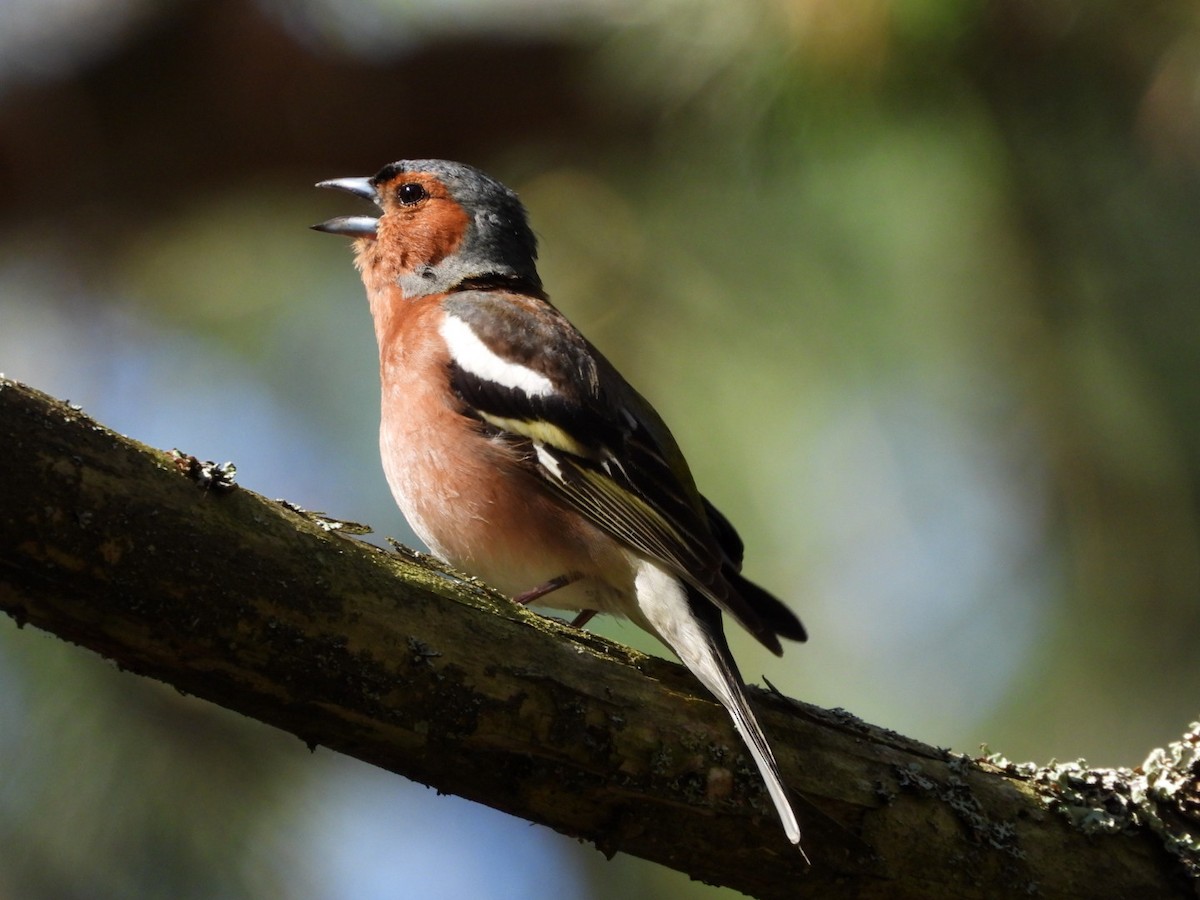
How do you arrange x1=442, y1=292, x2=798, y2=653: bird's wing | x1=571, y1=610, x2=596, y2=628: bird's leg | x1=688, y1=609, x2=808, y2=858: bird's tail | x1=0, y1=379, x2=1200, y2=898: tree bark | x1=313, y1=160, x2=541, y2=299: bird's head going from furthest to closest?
x1=313, y1=160, x2=541, y2=299: bird's head < x1=571, y1=610, x2=596, y2=628: bird's leg < x1=442, y1=292, x2=798, y2=653: bird's wing < x1=688, y1=609, x2=808, y2=858: bird's tail < x1=0, y1=379, x2=1200, y2=898: tree bark

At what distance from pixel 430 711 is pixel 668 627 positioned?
1.08 m

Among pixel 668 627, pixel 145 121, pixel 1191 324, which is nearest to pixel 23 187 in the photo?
pixel 145 121

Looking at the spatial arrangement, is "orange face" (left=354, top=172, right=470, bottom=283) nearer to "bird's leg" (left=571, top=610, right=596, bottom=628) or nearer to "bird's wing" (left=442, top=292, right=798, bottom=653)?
"bird's wing" (left=442, top=292, right=798, bottom=653)

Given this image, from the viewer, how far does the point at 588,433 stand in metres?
3.72

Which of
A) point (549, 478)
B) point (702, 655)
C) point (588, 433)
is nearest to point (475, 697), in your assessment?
point (702, 655)

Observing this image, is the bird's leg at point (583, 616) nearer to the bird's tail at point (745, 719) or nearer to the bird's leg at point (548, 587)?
the bird's leg at point (548, 587)

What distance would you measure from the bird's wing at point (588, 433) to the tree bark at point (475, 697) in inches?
21.0

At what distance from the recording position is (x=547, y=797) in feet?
8.14

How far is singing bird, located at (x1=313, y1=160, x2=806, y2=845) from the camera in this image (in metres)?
3.38

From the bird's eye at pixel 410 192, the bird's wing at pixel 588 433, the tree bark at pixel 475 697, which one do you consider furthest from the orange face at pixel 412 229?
the tree bark at pixel 475 697

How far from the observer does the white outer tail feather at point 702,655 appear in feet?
8.35

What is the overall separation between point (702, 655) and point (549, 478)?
0.86 m

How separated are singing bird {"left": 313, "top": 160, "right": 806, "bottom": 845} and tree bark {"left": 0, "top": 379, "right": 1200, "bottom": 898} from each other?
1.38 ft

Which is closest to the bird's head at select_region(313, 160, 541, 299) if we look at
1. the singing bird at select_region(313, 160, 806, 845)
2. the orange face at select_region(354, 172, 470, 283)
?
the orange face at select_region(354, 172, 470, 283)
